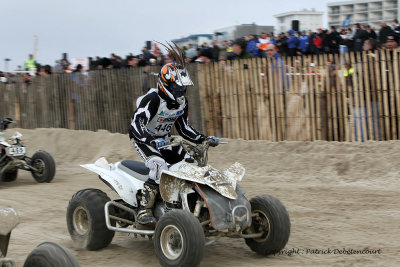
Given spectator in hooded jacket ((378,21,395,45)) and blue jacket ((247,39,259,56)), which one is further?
blue jacket ((247,39,259,56))

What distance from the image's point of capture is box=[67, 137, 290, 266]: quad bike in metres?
5.71

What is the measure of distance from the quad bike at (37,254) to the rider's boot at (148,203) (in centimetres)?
254

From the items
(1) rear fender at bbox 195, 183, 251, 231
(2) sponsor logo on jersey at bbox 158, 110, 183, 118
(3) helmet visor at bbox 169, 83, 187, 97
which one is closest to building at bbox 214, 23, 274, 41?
(2) sponsor logo on jersey at bbox 158, 110, 183, 118

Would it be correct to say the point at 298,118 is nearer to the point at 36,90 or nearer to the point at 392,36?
the point at 392,36

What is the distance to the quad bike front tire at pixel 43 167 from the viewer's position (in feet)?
40.1

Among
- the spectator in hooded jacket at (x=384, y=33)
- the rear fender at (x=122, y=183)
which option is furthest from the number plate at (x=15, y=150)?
the spectator in hooded jacket at (x=384, y=33)

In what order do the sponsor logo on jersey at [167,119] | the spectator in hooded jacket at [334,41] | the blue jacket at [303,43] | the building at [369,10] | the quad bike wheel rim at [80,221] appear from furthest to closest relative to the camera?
the building at [369,10] → the blue jacket at [303,43] → the spectator in hooded jacket at [334,41] → the quad bike wheel rim at [80,221] → the sponsor logo on jersey at [167,119]

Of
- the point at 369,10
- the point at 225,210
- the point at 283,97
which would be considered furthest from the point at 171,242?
the point at 369,10

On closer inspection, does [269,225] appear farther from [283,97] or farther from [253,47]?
[253,47]

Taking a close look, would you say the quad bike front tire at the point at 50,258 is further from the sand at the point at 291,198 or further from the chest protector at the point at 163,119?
the chest protector at the point at 163,119

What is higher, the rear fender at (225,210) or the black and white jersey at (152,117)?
the black and white jersey at (152,117)

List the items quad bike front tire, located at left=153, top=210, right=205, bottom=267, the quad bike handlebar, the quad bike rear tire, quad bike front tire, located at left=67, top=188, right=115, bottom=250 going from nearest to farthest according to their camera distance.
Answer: quad bike front tire, located at left=153, top=210, right=205, bottom=267
the quad bike handlebar
quad bike front tire, located at left=67, top=188, right=115, bottom=250
the quad bike rear tire

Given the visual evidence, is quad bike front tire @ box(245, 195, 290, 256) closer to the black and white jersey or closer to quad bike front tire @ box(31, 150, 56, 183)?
the black and white jersey

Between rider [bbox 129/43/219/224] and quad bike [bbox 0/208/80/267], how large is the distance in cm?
247
